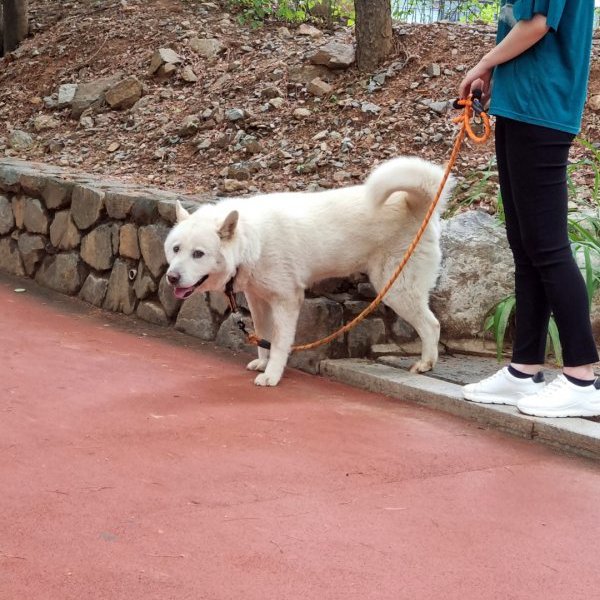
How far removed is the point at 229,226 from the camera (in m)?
4.47

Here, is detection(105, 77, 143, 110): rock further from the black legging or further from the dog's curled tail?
the black legging

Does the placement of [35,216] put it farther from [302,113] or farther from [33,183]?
[302,113]

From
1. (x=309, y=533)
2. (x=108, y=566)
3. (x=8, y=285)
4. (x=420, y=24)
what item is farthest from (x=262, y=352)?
(x=420, y=24)

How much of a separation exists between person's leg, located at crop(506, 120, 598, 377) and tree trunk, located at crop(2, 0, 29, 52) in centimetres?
945

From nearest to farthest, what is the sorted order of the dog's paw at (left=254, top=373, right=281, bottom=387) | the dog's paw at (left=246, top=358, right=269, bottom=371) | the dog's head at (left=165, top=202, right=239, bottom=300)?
the dog's head at (left=165, top=202, right=239, bottom=300), the dog's paw at (left=254, top=373, right=281, bottom=387), the dog's paw at (left=246, top=358, right=269, bottom=371)

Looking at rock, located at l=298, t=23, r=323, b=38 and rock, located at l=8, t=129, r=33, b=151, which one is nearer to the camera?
rock, located at l=8, t=129, r=33, b=151

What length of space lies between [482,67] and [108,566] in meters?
2.43

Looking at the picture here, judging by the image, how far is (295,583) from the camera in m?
2.38

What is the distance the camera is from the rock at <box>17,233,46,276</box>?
7.35 meters

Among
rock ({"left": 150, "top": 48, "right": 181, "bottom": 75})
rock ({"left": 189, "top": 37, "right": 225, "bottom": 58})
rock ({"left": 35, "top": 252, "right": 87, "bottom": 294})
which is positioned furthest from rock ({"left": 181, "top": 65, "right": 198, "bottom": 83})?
rock ({"left": 35, "top": 252, "right": 87, "bottom": 294})

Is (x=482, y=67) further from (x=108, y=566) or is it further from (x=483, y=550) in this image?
(x=108, y=566)

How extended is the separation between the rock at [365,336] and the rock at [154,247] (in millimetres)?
1591

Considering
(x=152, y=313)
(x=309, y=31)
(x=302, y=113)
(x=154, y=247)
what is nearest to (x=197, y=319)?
(x=152, y=313)

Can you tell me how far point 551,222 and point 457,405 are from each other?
42.0 inches
